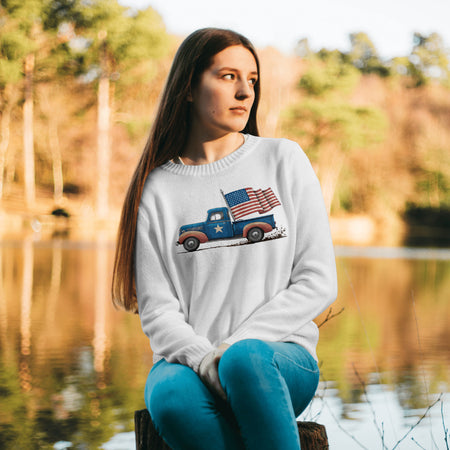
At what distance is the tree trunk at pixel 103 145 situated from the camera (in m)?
30.2

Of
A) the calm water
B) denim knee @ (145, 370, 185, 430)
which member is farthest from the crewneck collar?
denim knee @ (145, 370, 185, 430)

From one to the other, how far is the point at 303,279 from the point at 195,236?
24 centimetres

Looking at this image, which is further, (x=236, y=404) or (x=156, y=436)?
(x=156, y=436)

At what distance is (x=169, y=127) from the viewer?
1.88 meters

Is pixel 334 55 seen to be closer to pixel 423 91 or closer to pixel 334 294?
pixel 423 91

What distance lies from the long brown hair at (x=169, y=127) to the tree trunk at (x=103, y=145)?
2827cm

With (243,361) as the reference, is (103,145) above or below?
above

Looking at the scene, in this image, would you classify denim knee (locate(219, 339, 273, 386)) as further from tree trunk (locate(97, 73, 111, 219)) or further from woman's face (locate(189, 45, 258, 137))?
tree trunk (locate(97, 73, 111, 219))

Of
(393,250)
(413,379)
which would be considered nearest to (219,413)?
(413,379)

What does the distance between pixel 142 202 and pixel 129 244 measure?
10cm

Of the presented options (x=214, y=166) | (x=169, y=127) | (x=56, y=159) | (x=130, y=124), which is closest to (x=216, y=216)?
(x=214, y=166)

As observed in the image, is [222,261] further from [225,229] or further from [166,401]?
[166,401]

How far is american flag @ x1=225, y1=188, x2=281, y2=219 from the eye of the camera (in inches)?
67.9

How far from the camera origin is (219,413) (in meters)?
1.49
